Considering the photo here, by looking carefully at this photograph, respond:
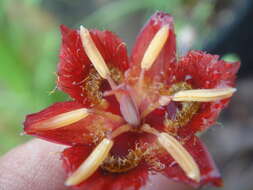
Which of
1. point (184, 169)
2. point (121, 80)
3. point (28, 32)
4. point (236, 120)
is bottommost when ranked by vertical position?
point (236, 120)

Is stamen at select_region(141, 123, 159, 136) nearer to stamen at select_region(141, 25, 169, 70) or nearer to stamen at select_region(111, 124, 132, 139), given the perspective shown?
stamen at select_region(111, 124, 132, 139)

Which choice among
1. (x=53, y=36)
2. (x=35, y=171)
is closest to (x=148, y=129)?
(x=35, y=171)

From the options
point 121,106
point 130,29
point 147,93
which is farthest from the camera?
point 130,29

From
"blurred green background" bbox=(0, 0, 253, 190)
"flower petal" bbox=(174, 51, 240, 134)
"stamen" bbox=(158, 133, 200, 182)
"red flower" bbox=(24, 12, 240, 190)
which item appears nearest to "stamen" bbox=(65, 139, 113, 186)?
"red flower" bbox=(24, 12, 240, 190)

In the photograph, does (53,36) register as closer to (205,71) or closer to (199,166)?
(205,71)

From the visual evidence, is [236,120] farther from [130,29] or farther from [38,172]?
[38,172]

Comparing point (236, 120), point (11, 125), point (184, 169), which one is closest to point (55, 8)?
point (11, 125)

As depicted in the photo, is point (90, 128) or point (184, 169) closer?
point (184, 169)

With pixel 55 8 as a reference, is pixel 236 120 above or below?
below
